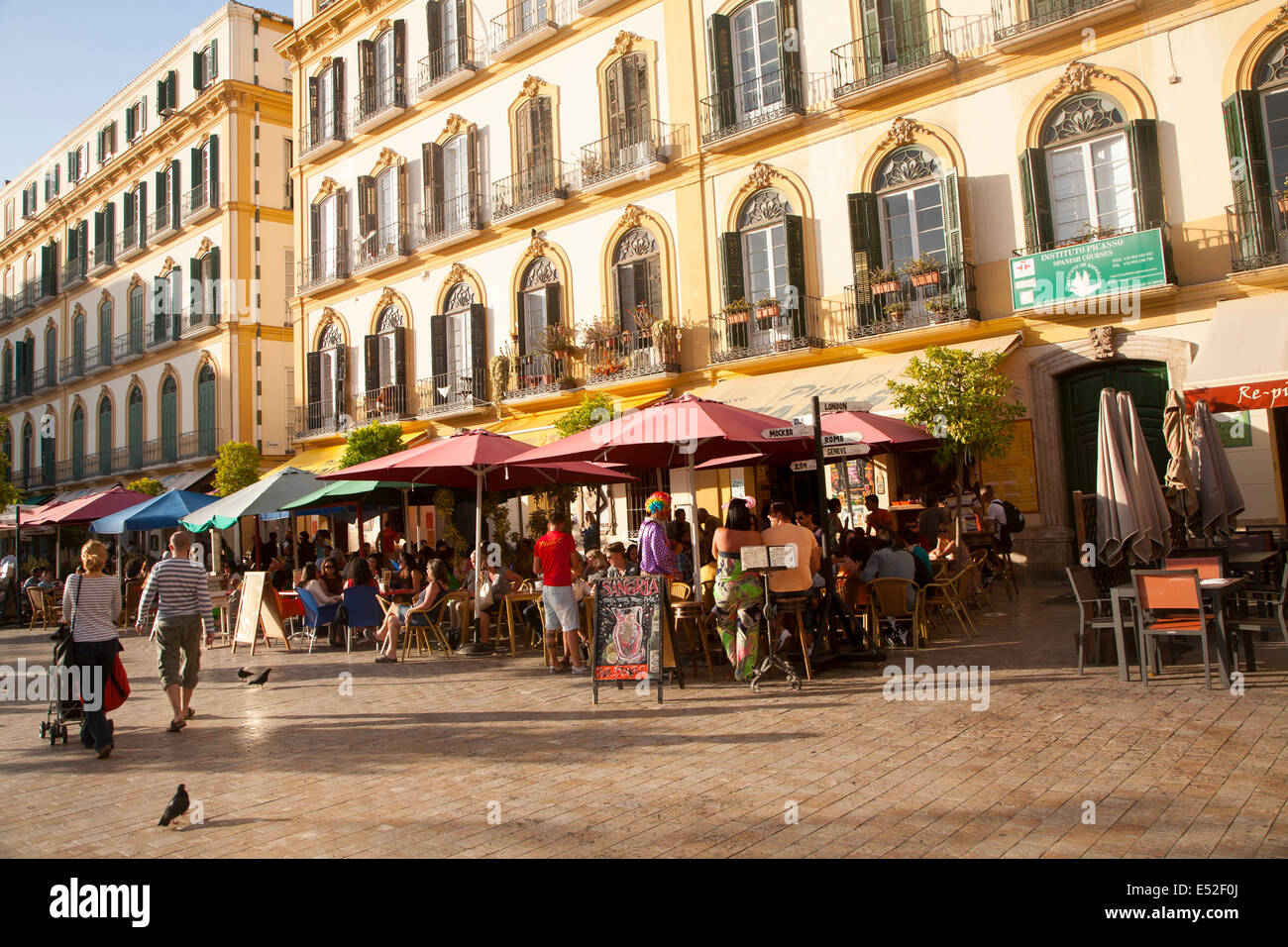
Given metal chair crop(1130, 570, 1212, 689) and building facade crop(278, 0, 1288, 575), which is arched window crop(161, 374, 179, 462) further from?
metal chair crop(1130, 570, 1212, 689)

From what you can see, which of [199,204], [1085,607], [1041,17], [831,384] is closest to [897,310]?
[831,384]

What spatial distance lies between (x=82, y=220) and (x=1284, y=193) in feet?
135

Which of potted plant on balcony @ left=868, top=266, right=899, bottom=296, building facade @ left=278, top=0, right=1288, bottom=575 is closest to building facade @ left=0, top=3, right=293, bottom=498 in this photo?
building facade @ left=278, top=0, right=1288, bottom=575

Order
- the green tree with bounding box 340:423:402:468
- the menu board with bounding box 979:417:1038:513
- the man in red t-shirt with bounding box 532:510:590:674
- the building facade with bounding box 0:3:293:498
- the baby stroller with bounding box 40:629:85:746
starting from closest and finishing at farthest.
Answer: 1. the baby stroller with bounding box 40:629:85:746
2. the man in red t-shirt with bounding box 532:510:590:674
3. the menu board with bounding box 979:417:1038:513
4. the green tree with bounding box 340:423:402:468
5. the building facade with bounding box 0:3:293:498

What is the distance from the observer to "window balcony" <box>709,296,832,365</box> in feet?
56.5

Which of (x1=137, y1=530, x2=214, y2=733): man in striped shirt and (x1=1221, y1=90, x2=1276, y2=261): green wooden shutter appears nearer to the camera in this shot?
(x1=137, y1=530, x2=214, y2=733): man in striped shirt

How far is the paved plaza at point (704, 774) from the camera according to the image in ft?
14.3

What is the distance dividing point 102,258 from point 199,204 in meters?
7.98

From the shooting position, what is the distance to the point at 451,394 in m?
22.9

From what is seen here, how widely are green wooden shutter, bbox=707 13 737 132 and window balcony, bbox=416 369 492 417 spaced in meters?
7.98

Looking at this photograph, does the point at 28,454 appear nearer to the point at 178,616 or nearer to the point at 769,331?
the point at 769,331

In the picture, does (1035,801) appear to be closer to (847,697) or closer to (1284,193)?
(847,697)

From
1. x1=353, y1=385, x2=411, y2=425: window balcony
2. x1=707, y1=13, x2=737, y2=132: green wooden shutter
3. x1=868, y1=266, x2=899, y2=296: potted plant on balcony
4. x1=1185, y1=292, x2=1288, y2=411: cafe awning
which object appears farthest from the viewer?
x1=353, y1=385, x2=411, y2=425: window balcony

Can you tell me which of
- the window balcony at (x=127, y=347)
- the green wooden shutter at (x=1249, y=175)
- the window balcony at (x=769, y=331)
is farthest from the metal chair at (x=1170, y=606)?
the window balcony at (x=127, y=347)
